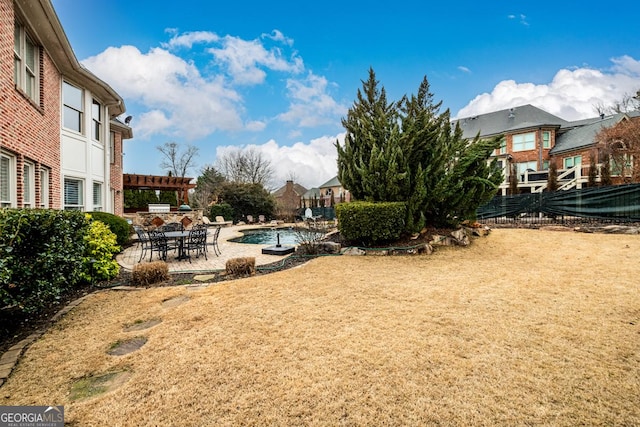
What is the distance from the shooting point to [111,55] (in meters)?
13.0

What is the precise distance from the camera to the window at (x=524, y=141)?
26.5m

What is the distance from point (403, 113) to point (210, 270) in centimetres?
787

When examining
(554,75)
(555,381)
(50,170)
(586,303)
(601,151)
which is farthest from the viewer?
(554,75)

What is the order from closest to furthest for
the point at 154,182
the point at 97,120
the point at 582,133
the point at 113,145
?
the point at 97,120
the point at 113,145
the point at 154,182
the point at 582,133

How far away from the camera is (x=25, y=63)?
674 cm

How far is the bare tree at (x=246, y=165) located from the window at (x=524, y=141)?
2979cm

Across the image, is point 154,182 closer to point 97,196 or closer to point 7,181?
point 97,196

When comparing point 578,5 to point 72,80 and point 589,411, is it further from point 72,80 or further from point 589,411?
point 72,80

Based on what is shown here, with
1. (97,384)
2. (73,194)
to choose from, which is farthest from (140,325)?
(73,194)

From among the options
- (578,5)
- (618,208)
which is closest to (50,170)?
(578,5)

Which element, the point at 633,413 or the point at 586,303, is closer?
the point at 633,413

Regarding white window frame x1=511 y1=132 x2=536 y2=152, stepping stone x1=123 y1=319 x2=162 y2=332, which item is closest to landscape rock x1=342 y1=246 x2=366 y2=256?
stepping stone x1=123 y1=319 x2=162 y2=332

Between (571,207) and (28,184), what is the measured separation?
63.1 feet

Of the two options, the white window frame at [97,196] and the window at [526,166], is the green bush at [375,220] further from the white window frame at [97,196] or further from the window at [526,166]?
the window at [526,166]
